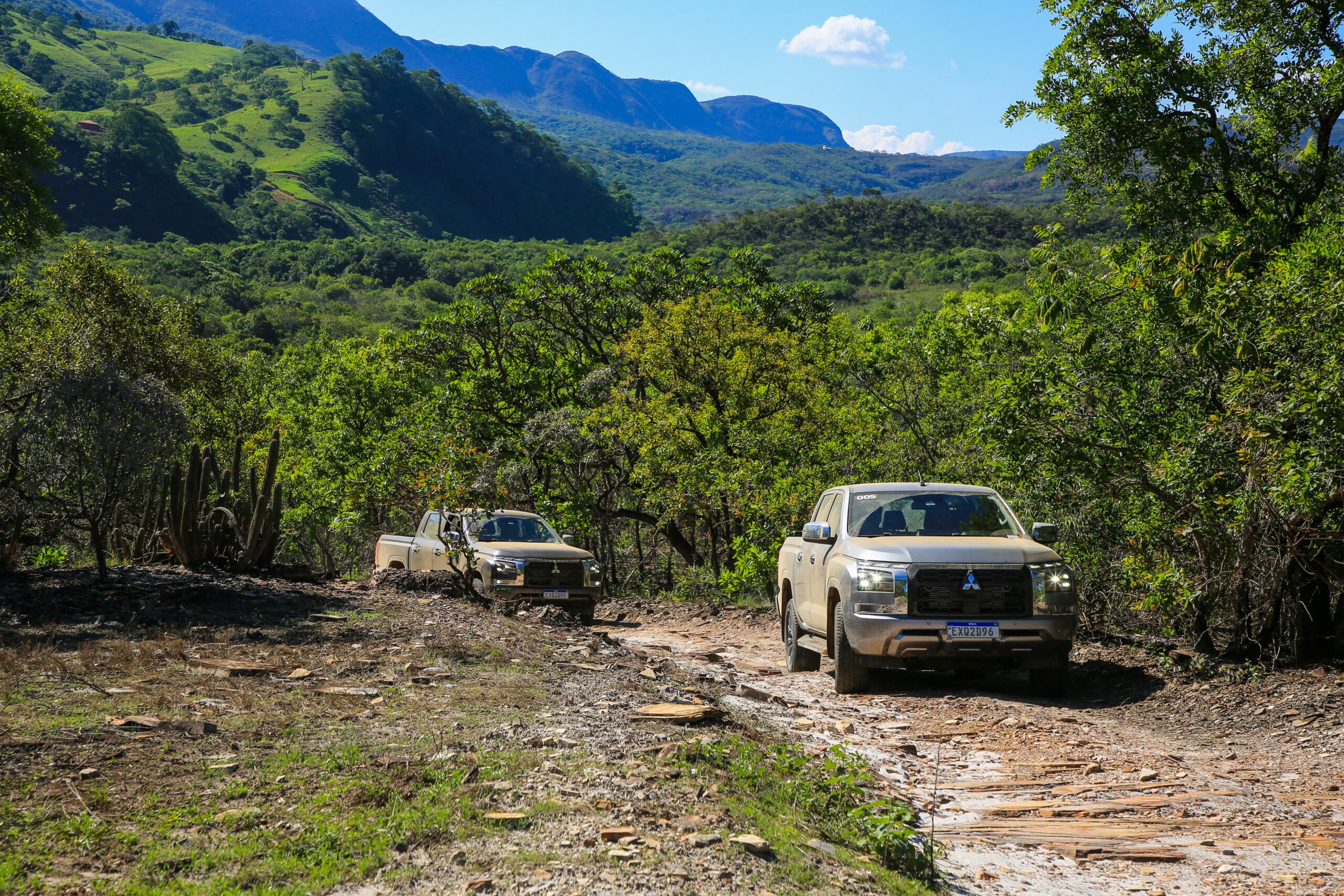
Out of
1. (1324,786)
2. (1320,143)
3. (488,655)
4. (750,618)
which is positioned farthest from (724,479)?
(1324,786)

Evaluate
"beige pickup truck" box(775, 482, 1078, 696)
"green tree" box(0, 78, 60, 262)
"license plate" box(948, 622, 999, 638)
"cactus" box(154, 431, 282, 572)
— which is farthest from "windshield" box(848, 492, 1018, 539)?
"green tree" box(0, 78, 60, 262)

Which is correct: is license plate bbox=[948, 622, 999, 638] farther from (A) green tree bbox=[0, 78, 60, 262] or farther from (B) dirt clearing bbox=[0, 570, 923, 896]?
(A) green tree bbox=[0, 78, 60, 262]

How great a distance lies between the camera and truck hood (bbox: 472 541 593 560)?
14977 millimetres

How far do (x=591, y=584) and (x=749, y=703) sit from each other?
7332 millimetres

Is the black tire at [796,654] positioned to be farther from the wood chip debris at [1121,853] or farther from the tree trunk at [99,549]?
the tree trunk at [99,549]

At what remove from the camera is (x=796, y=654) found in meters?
11.0

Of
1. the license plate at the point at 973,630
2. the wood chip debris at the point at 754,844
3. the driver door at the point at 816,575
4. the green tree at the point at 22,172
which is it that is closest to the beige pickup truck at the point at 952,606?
the license plate at the point at 973,630

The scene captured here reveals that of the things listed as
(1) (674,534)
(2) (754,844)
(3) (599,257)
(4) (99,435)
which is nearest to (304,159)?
(3) (599,257)

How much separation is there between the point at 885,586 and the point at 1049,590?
139 centimetres

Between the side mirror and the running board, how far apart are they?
40.2 inches

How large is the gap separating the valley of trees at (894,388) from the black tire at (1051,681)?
1024mm

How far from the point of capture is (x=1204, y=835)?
5258mm

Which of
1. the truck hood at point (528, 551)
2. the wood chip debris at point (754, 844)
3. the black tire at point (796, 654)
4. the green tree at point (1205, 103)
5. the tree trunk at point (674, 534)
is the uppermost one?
the green tree at point (1205, 103)

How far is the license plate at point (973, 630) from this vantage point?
8.52 m
